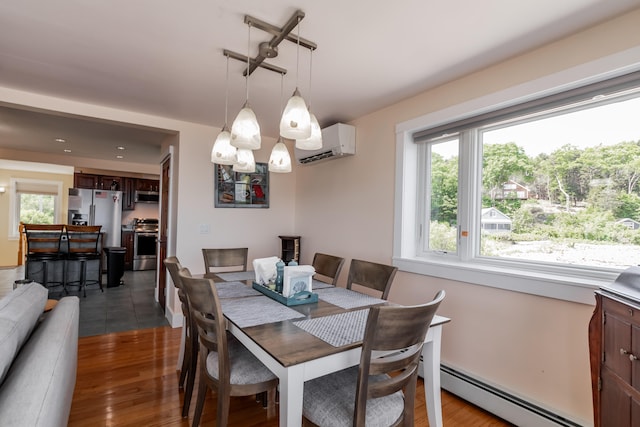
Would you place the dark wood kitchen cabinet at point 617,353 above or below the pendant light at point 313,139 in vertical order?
below

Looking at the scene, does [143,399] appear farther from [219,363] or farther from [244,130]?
[244,130]

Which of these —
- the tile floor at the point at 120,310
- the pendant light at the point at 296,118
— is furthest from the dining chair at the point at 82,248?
the pendant light at the point at 296,118

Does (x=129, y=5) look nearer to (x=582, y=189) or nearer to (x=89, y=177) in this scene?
(x=582, y=189)

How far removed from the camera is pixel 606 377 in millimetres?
1284

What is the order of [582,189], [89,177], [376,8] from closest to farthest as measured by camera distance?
[376,8] < [582,189] < [89,177]

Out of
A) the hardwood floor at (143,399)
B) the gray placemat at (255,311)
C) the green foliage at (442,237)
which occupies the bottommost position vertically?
the hardwood floor at (143,399)

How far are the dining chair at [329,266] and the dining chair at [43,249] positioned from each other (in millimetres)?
4277

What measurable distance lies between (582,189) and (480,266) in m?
0.75

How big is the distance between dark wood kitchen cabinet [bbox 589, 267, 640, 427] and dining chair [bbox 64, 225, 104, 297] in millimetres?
5762

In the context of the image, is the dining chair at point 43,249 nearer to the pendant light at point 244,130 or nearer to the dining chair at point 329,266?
the dining chair at point 329,266

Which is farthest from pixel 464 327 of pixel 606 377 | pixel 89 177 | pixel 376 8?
pixel 89 177

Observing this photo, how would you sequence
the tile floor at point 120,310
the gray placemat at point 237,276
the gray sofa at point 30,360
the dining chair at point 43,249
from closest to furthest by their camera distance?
the gray sofa at point 30,360, the gray placemat at point 237,276, the tile floor at point 120,310, the dining chair at point 43,249

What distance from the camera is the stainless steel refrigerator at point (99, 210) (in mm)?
6410

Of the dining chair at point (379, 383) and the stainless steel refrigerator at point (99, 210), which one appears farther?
the stainless steel refrigerator at point (99, 210)
